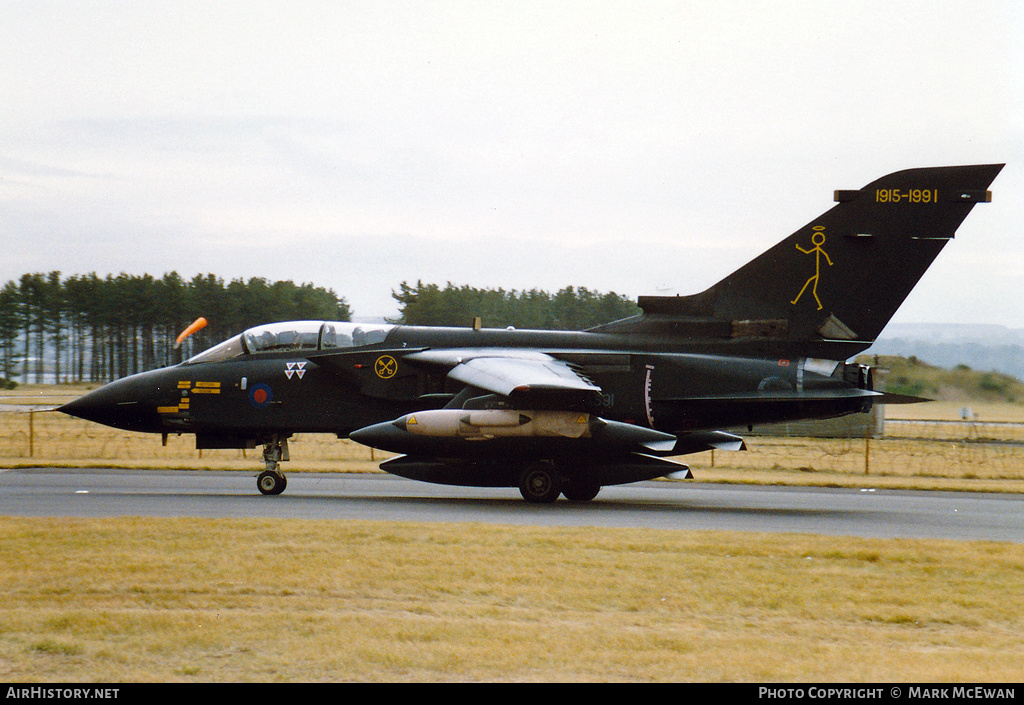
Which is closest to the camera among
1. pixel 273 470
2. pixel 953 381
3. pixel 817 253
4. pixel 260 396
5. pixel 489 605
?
pixel 489 605

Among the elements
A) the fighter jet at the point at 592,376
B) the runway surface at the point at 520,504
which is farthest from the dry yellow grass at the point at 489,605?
the fighter jet at the point at 592,376

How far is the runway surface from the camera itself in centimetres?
1287

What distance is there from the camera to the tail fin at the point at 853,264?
1529 centimetres

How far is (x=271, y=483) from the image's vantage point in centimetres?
1608

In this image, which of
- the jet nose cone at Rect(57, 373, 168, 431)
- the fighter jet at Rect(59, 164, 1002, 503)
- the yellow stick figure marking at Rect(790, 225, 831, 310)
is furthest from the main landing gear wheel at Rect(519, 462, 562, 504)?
the jet nose cone at Rect(57, 373, 168, 431)

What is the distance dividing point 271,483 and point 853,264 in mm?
10418

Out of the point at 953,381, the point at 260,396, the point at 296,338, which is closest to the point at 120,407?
the point at 260,396

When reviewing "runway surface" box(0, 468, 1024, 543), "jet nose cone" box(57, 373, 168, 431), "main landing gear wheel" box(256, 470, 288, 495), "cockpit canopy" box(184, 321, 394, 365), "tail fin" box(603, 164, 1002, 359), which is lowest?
"runway surface" box(0, 468, 1024, 543)

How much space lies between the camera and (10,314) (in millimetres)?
65000

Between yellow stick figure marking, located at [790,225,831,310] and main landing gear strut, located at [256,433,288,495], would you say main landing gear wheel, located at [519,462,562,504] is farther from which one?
yellow stick figure marking, located at [790,225,831,310]

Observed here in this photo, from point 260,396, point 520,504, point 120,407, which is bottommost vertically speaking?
point 520,504

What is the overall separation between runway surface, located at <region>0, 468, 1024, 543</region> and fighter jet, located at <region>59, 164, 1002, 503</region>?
32.6 inches

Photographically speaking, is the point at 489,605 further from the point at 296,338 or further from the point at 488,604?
the point at 296,338

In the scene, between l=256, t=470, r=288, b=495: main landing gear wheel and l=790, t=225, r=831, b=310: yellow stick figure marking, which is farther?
l=256, t=470, r=288, b=495: main landing gear wheel
